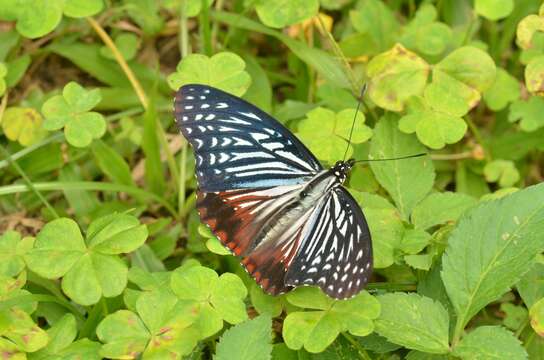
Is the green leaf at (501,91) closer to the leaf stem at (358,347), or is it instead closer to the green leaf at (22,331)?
the leaf stem at (358,347)

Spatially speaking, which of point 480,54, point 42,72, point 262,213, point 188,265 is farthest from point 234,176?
point 42,72

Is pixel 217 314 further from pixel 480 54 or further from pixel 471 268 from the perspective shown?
pixel 480 54

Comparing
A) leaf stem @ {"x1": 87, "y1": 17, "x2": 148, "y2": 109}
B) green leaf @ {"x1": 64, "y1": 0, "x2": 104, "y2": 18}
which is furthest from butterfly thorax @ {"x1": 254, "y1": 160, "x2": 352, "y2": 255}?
green leaf @ {"x1": 64, "y1": 0, "x2": 104, "y2": 18}

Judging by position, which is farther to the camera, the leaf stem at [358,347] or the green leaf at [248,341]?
the leaf stem at [358,347]

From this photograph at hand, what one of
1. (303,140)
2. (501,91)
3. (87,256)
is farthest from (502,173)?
(87,256)

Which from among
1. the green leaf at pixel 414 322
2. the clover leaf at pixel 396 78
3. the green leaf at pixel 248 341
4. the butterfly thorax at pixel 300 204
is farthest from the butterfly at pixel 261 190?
the clover leaf at pixel 396 78

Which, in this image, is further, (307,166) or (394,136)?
(394,136)

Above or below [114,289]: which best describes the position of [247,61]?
above
